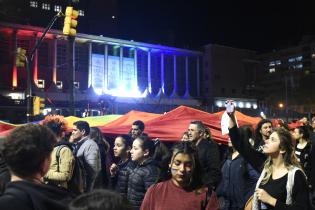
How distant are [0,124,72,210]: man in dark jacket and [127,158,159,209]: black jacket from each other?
8.22 ft

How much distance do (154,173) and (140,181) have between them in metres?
0.19

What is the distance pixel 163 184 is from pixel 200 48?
78.3 meters

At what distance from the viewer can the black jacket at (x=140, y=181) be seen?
195 inches

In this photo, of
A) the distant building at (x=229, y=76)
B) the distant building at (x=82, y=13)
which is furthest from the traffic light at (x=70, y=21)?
the distant building at (x=229, y=76)

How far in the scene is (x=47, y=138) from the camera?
2.57 m

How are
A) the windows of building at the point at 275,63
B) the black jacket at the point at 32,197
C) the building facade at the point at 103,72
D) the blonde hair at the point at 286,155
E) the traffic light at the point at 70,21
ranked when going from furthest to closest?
the windows of building at the point at 275,63 → the building facade at the point at 103,72 → the traffic light at the point at 70,21 → the blonde hair at the point at 286,155 → the black jacket at the point at 32,197

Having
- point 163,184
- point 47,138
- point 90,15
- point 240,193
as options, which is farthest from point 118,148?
point 90,15

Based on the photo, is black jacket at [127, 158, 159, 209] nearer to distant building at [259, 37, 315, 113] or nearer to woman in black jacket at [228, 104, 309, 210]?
woman in black jacket at [228, 104, 309, 210]

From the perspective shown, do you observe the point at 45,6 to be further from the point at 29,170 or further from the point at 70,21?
the point at 29,170

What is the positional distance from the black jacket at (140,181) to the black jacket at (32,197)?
8.51 ft

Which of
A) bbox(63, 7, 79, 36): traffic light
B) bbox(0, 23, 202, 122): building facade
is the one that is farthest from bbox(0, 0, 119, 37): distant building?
bbox(63, 7, 79, 36): traffic light

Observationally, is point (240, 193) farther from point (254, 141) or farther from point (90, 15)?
point (90, 15)

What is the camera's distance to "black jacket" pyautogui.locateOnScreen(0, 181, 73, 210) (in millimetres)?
2238

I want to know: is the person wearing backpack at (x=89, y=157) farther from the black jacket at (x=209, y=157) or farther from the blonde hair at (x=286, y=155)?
the blonde hair at (x=286, y=155)
